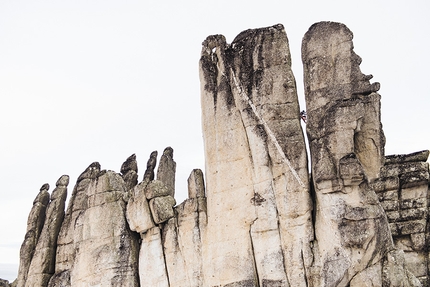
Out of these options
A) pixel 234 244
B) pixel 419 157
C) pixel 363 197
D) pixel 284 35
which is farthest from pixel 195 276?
pixel 419 157

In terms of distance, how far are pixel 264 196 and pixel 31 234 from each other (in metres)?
11.2

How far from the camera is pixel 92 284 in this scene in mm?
22469

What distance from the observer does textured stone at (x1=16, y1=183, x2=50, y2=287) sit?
25922mm

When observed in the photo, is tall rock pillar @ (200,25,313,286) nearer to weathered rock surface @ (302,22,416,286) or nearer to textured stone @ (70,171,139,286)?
weathered rock surface @ (302,22,416,286)

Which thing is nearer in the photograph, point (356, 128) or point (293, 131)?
point (356, 128)

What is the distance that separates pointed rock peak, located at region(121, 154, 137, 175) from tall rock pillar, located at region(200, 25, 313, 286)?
551cm

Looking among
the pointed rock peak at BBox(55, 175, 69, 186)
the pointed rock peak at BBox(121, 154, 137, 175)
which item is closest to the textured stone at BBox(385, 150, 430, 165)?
the pointed rock peak at BBox(121, 154, 137, 175)

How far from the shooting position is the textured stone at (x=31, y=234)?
25.9 m

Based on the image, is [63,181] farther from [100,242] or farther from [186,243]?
[186,243]

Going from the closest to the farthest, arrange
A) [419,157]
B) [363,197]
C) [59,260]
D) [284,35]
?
[363,197] < [284,35] < [59,260] < [419,157]

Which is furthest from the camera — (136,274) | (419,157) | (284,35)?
(419,157)

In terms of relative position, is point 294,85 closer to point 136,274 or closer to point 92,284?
point 136,274

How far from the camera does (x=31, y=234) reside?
86.1ft

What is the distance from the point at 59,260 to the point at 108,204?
350 cm
